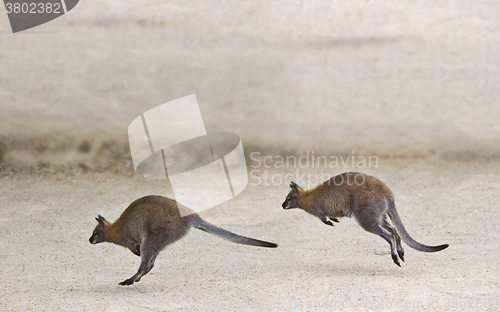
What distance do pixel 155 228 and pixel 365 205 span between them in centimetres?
213

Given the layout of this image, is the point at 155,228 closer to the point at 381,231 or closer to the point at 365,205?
the point at 365,205

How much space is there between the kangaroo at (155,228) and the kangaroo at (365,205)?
1.04m

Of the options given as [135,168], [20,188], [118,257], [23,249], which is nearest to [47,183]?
[20,188]

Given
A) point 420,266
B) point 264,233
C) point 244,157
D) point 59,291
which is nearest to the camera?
point 59,291

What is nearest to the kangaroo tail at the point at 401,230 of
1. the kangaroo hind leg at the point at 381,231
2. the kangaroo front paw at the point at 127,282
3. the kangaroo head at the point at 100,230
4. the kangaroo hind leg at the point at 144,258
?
the kangaroo hind leg at the point at 381,231

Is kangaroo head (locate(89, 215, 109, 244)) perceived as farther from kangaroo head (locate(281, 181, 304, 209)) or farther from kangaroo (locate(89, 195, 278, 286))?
kangaroo head (locate(281, 181, 304, 209))

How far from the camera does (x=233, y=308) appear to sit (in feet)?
17.4

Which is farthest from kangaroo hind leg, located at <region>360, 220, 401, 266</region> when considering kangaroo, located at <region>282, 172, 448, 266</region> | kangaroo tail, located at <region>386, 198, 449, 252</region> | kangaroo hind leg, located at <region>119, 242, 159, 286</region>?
kangaroo hind leg, located at <region>119, 242, 159, 286</region>

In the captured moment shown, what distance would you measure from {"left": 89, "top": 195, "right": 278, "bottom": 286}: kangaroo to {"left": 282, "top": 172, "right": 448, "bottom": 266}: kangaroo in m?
1.04

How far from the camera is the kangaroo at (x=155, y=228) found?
18.1ft

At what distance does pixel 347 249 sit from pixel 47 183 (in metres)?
5.18

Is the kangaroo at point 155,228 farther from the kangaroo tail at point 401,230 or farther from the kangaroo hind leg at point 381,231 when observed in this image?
the kangaroo tail at point 401,230

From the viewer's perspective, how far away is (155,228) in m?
5.53

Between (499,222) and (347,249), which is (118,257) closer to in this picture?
(347,249)
